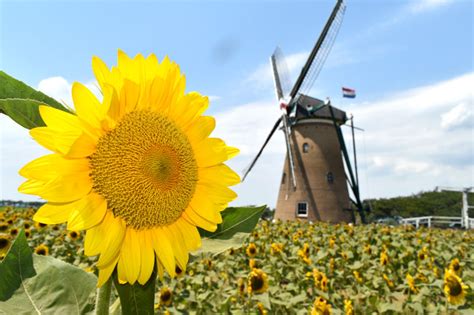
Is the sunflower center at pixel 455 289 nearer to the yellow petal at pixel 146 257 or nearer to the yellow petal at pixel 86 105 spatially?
the yellow petal at pixel 146 257

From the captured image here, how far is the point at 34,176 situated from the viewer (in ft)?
2.41

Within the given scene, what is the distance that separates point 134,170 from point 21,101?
0.24m

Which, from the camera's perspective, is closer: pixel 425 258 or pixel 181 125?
pixel 181 125

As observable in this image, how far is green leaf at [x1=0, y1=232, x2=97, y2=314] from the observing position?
2.85 ft

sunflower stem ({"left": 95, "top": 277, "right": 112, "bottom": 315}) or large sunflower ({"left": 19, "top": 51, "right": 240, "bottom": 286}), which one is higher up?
large sunflower ({"left": 19, "top": 51, "right": 240, "bottom": 286})

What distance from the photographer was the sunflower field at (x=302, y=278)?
13.0 ft

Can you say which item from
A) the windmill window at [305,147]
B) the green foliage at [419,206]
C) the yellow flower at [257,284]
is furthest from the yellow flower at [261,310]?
the green foliage at [419,206]

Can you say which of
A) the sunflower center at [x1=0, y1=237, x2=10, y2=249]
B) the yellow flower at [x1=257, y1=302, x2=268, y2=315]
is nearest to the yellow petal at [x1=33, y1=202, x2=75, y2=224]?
the sunflower center at [x1=0, y1=237, x2=10, y2=249]

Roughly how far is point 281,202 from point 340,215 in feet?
12.7

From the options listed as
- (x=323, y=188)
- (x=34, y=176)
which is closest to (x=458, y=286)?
(x=34, y=176)

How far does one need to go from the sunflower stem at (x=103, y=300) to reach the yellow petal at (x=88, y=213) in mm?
138

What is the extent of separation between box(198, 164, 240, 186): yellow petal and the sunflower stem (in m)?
0.28

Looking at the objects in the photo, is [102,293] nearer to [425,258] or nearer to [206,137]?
[206,137]

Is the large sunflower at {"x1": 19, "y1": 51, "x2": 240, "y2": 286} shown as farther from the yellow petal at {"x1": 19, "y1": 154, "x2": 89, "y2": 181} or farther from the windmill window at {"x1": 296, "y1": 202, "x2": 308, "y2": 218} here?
the windmill window at {"x1": 296, "y1": 202, "x2": 308, "y2": 218}
